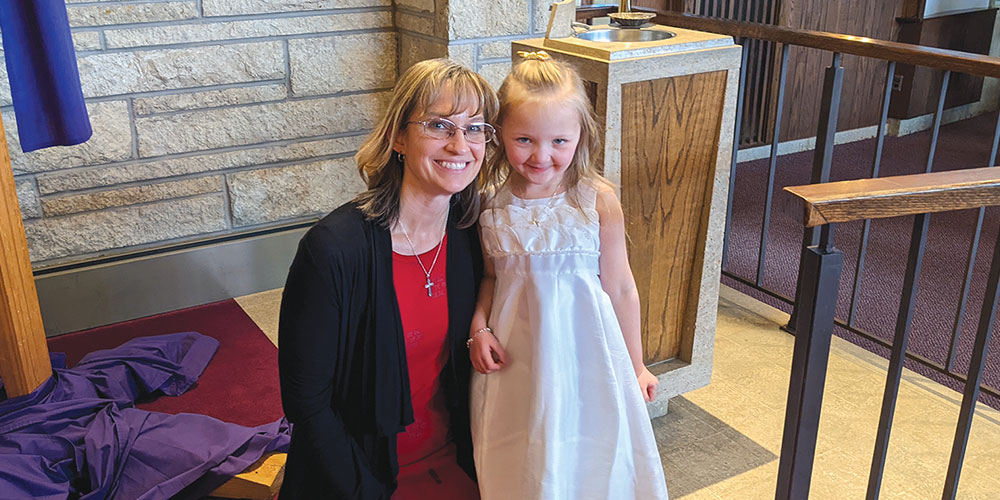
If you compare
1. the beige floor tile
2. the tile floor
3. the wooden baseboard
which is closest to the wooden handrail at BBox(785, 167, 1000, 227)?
the tile floor

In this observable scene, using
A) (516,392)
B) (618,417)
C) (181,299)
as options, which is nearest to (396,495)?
(516,392)

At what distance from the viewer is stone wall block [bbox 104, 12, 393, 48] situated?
2.78 metres

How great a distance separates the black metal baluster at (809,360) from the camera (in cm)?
129

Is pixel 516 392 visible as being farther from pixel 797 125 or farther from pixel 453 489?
pixel 797 125

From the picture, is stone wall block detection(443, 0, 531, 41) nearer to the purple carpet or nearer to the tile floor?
the tile floor

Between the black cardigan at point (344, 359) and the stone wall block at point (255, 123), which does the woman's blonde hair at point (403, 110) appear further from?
the stone wall block at point (255, 123)

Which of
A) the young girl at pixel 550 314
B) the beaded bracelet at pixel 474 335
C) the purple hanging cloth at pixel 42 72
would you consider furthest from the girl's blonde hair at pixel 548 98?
the purple hanging cloth at pixel 42 72

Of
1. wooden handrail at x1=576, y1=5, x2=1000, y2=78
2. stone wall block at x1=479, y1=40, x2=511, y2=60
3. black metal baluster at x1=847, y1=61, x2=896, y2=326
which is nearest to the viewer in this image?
wooden handrail at x1=576, y1=5, x2=1000, y2=78

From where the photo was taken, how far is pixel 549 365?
4.97ft

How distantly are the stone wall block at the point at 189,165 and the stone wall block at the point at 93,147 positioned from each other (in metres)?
0.03

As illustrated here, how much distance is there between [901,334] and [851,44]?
59.8 inches

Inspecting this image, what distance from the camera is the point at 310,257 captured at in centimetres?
135

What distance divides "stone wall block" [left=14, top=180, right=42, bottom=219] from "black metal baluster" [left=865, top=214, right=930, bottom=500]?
2546 mm

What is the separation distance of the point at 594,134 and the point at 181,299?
205 centimetres
